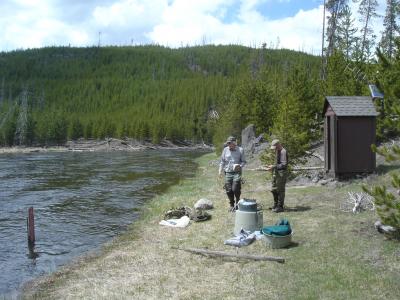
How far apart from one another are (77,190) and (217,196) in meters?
11.7

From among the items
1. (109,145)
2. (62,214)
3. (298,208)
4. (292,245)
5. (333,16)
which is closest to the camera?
(292,245)

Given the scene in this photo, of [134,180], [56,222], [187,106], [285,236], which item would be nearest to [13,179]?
[134,180]

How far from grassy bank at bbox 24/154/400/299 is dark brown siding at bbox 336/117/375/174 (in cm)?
522

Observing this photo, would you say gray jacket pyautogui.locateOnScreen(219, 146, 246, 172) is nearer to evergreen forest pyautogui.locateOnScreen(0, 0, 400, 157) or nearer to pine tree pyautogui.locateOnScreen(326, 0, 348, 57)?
evergreen forest pyautogui.locateOnScreen(0, 0, 400, 157)

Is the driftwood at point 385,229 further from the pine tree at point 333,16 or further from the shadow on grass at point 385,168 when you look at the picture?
the pine tree at point 333,16

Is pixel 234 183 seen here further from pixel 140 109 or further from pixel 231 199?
pixel 140 109

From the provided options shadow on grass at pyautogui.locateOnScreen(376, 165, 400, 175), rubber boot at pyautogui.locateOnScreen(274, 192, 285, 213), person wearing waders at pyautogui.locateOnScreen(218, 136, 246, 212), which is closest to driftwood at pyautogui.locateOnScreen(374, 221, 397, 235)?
rubber boot at pyautogui.locateOnScreen(274, 192, 285, 213)

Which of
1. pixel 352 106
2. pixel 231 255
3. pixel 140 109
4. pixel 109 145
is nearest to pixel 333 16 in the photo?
pixel 352 106

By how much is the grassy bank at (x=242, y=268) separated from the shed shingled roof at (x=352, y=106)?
6.05 m

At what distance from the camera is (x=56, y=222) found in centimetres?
1952

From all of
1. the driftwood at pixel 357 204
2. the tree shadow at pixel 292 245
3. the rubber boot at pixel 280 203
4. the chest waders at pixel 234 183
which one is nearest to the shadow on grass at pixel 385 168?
the driftwood at pixel 357 204

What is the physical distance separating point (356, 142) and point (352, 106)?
5.18 ft

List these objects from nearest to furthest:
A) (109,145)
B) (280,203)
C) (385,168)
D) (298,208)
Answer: (280,203), (298,208), (385,168), (109,145)

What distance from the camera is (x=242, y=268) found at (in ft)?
35.4
